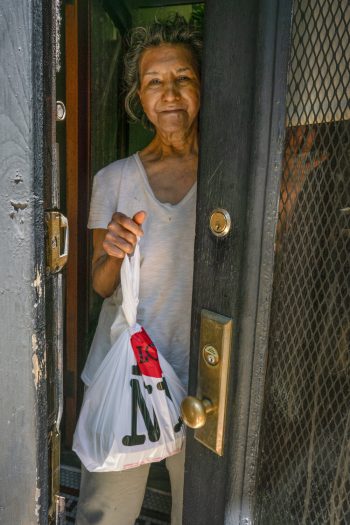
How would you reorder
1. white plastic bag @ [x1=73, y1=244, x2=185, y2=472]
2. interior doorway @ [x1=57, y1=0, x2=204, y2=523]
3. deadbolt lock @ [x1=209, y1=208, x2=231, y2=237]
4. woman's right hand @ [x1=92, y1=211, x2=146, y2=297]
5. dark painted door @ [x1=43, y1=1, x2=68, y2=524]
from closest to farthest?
dark painted door @ [x1=43, y1=1, x2=68, y2=524] → deadbolt lock @ [x1=209, y1=208, x2=231, y2=237] → woman's right hand @ [x1=92, y1=211, x2=146, y2=297] → white plastic bag @ [x1=73, y1=244, x2=185, y2=472] → interior doorway @ [x1=57, y1=0, x2=204, y2=523]

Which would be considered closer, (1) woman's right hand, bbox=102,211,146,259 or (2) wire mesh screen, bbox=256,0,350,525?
(2) wire mesh screen, bbox=256,0,350,525

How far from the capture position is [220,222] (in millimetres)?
952

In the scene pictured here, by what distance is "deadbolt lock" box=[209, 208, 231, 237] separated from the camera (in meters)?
0.94

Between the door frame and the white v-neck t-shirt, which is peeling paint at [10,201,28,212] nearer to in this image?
the door frame

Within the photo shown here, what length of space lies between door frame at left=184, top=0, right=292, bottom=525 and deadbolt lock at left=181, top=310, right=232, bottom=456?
28 mm

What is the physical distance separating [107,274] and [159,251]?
21 centimetres

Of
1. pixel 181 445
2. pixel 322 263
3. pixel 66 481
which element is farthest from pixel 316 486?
pixel 66 481

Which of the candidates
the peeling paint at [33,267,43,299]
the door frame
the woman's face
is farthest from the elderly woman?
the peeling paint at [33,267,43,299]

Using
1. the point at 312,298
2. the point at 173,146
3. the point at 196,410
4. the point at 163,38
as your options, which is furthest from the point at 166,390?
the point at 163,38

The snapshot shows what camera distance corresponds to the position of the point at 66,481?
2.27 m

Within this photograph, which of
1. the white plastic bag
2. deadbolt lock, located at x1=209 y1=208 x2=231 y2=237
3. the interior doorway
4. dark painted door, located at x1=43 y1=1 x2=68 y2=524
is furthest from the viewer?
the interior doorway

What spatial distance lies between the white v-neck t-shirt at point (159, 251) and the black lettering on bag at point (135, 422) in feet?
0.65

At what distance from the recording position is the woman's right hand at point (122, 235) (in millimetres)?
1082

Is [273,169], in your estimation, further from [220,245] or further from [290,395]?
[290,395]
